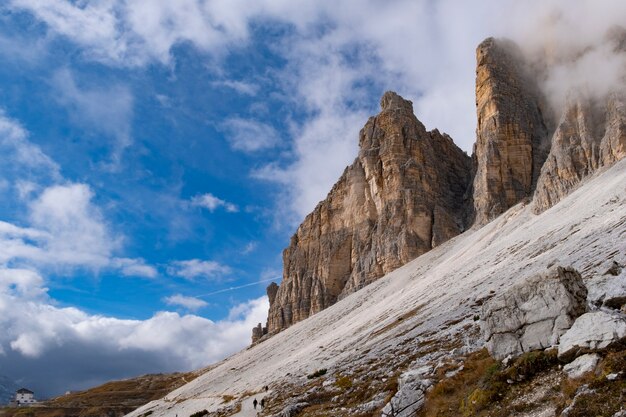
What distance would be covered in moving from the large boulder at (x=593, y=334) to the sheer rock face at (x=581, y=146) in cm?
6585

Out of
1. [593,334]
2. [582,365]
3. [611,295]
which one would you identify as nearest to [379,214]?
[611,295]

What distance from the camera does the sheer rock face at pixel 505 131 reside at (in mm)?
99312

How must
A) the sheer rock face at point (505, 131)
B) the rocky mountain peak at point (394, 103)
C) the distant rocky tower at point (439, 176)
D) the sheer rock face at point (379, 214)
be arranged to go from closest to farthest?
the distant rocky tower at point (439, 176)
the sheer rock face at point (505, 131)
the sheer rock face at point (379, 214)
the rocky mountain peak at point (394, 103)

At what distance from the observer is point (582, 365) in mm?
11500

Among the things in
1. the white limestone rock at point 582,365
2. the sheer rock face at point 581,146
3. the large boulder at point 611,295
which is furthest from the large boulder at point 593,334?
Answer: the sheer rock face at point 581,146

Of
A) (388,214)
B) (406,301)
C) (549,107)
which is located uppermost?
(549,107)

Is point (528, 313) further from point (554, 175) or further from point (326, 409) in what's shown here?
point (554, 175)

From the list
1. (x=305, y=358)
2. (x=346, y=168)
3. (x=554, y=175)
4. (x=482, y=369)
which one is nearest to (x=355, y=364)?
(x=482, y=369)

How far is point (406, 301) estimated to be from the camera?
54.7 meters

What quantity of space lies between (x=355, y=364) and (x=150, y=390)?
341 feet

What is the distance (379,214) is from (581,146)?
55018mm

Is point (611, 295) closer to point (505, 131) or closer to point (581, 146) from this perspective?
point (581, 146)

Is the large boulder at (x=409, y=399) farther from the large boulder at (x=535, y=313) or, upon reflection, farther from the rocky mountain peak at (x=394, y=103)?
the rocky mountain peak at (x=394, y=103)

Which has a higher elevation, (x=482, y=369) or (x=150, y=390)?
(x=150, y=390)
